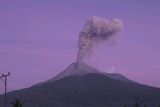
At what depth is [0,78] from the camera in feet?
135

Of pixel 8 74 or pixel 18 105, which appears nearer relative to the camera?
pixel 18 105

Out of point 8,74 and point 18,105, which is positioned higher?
point 8,74

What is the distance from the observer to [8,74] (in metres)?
41.2

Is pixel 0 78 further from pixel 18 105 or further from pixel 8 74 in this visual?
pixel 18 105

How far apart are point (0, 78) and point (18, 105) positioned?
8.15 m

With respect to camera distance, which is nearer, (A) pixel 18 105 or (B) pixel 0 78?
(A) pixel 18 105

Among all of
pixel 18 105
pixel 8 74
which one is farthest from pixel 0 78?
pixel 18 105

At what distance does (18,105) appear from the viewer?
3369cm

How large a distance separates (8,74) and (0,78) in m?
0.83

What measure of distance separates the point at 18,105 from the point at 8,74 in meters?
7.96
